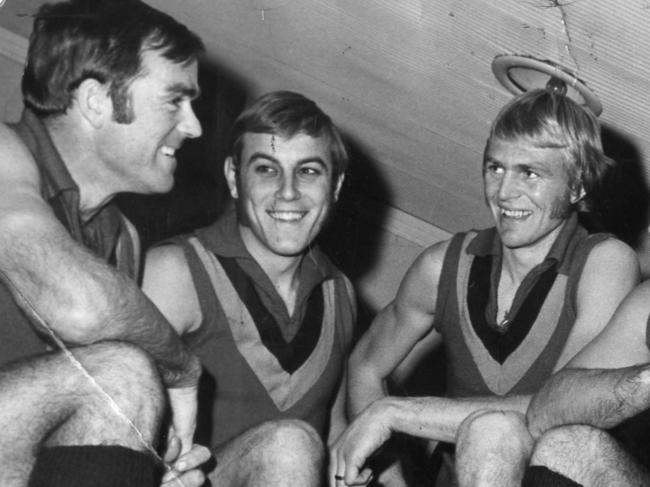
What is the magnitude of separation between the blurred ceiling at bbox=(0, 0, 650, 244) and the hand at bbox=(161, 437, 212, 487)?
0.53 m

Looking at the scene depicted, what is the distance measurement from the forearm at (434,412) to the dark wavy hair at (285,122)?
1.19 ft

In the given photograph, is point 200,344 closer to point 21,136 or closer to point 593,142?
point 21,136

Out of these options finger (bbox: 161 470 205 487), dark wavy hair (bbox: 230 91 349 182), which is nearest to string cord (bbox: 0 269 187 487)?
finger (bbox: 161 470 205 487)

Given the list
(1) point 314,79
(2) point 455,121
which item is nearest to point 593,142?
(2) point 455,121

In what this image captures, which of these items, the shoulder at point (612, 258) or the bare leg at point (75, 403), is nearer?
the bare leg at point (75, 403)

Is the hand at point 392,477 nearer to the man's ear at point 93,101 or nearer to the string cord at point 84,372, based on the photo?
the string cord at point 84,372

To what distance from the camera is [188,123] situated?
1.09 m

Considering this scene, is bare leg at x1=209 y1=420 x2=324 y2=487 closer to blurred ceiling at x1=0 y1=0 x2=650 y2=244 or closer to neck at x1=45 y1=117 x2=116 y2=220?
neck at x1=45 y1=117 x2=116 y2=220

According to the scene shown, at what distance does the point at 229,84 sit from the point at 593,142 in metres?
0.53

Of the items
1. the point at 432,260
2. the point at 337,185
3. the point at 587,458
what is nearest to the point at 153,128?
the point at 337,185

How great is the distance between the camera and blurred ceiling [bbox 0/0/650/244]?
0.98 meters

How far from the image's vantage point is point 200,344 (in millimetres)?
1065

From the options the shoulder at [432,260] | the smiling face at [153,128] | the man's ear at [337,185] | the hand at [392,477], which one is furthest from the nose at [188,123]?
the hand at [392,477]

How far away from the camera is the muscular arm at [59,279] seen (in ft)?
2.63
